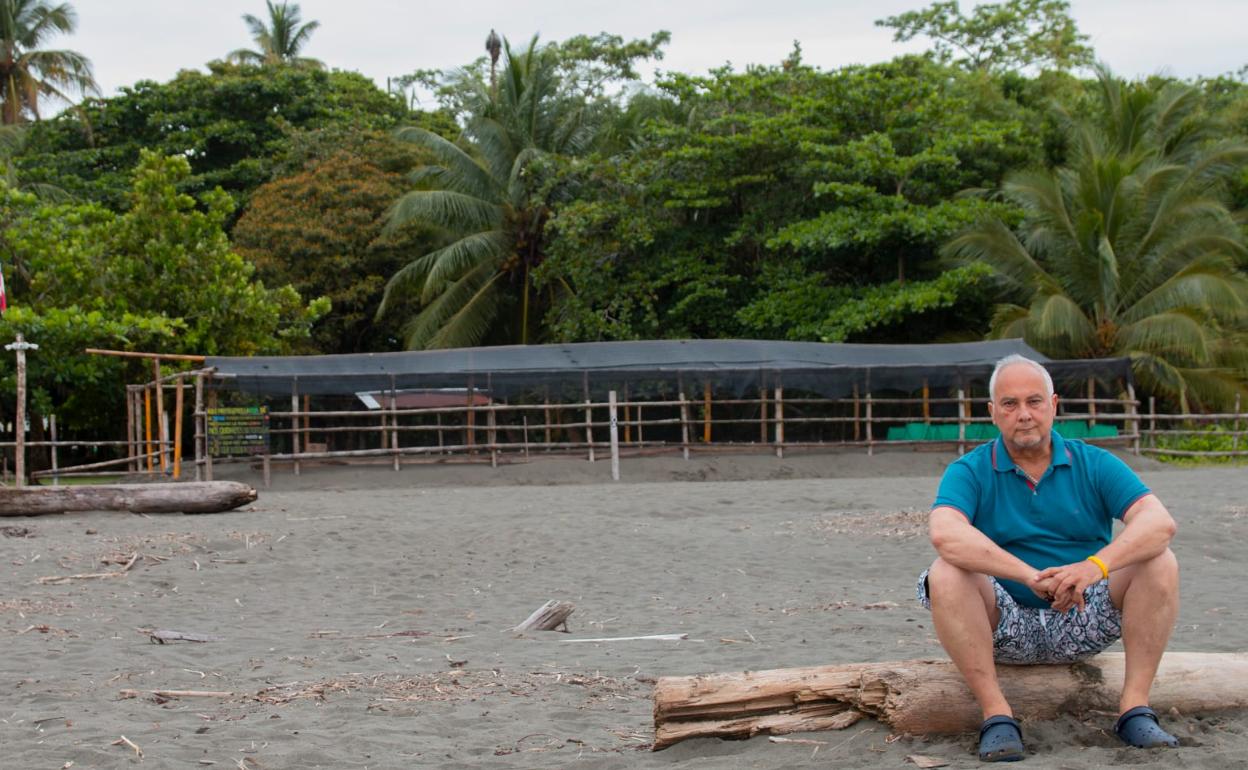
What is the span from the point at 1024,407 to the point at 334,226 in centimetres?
2431

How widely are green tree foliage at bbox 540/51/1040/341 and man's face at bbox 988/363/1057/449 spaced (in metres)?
18.2

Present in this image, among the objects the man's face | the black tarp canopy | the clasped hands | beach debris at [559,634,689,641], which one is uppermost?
the black tarp canopy

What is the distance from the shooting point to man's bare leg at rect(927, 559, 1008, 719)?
3492mm

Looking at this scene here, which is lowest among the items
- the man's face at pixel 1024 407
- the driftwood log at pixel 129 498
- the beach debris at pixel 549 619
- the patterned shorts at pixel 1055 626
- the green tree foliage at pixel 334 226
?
the beach debris at pixel 549 619

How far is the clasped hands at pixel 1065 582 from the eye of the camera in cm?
339

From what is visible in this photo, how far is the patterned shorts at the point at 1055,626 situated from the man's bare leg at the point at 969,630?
0.34ft

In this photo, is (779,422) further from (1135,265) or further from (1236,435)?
(1236,435)

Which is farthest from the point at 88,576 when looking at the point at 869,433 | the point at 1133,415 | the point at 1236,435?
the point at 1236,435

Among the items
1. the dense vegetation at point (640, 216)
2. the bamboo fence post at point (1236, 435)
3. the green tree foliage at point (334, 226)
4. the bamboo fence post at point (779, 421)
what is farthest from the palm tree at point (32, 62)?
the bamboo fence post at point (1236, 435)

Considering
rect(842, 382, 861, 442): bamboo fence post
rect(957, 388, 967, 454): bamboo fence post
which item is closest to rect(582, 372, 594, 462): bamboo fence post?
rect(842, 382, 861, 442): bamboo fence post

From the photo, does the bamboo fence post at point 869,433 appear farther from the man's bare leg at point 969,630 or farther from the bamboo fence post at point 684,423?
the man's bare leg at point 969,630

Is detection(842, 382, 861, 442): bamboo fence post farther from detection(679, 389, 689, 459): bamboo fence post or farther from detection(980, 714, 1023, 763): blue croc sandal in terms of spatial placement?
detection(980, 714, 1023, 763): blue croc sandal

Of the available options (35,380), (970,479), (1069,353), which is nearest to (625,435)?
(1069,353)

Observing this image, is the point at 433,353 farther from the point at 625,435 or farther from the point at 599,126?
the point at 599,126
